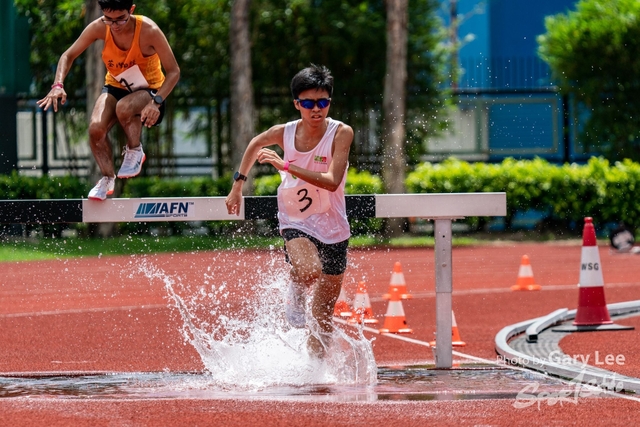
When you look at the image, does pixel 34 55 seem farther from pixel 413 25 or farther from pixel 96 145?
pixel 96 145

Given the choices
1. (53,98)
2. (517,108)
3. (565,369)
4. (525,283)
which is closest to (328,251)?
(565,369)

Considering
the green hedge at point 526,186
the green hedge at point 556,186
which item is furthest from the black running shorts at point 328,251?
the green hedge at point 556,186

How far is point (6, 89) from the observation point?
81.5ft

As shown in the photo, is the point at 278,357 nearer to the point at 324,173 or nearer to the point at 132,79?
the point at 324,173

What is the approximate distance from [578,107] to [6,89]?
467 inches

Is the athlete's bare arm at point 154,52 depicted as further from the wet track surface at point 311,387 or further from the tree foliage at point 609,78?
the tree foliage at point 609,78

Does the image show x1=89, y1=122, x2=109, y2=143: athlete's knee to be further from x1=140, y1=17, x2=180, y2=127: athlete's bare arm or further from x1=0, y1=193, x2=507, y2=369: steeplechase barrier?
x1=0, y1=193, x2=507, y2=369: steeplechase barrier

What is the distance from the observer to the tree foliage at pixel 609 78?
26797 mm

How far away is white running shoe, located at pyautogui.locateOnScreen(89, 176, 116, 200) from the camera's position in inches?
330

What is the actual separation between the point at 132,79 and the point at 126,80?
5 cm

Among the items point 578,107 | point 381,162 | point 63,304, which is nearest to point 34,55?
point 381,162

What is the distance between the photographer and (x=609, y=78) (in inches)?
1061

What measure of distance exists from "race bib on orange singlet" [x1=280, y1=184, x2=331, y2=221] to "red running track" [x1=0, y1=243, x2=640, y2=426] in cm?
132

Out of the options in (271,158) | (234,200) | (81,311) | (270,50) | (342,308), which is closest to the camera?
(271,158)
